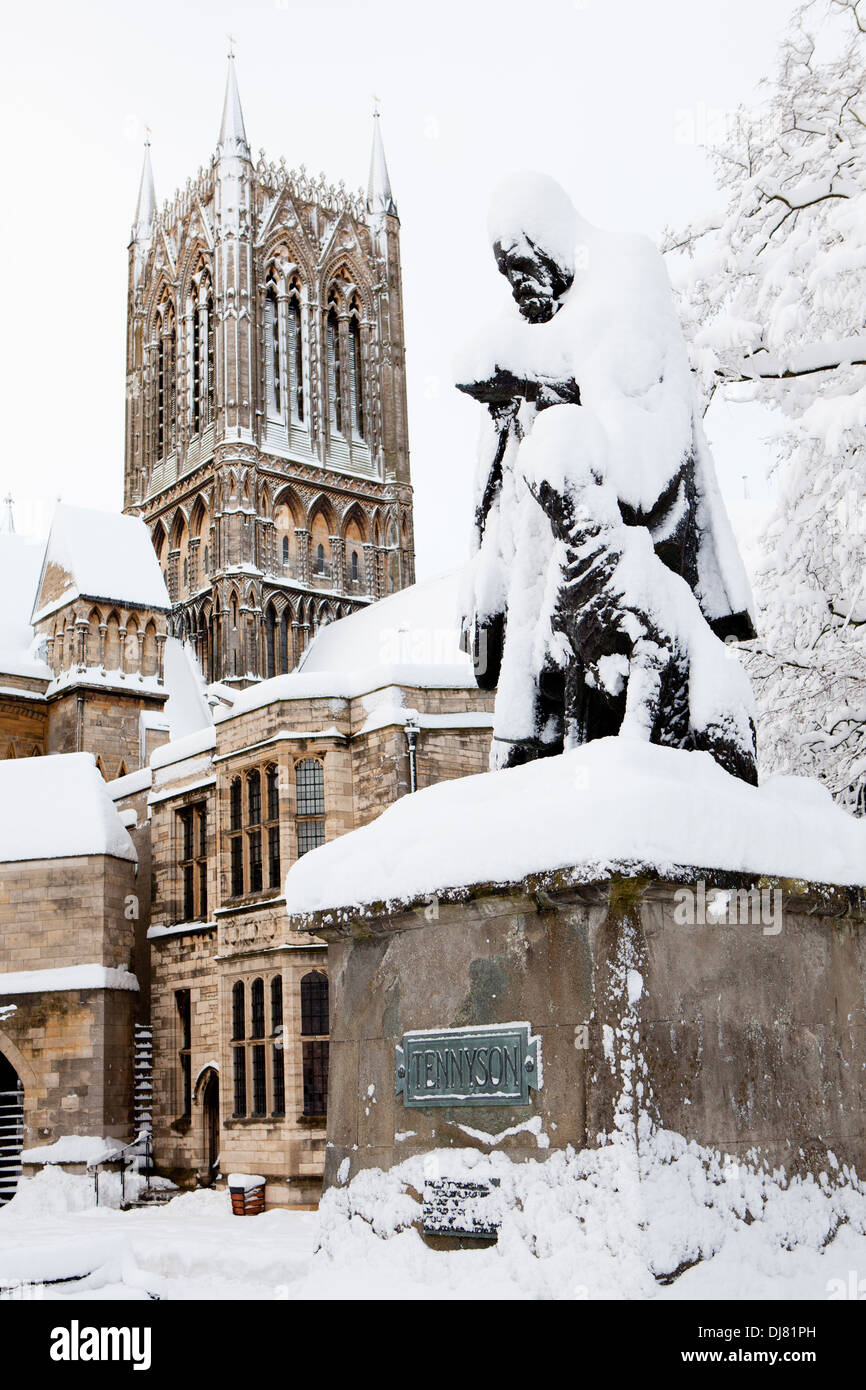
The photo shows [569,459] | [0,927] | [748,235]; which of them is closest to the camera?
[569,459]

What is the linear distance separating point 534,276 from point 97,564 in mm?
30358

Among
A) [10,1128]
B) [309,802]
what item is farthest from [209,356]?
[309,802]

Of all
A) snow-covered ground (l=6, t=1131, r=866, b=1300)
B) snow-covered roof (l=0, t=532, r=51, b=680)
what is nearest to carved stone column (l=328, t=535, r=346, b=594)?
snow-covered roof (l=0, t=532, r=51, b=680)

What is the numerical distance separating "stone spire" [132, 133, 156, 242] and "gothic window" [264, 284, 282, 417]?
9.20 m

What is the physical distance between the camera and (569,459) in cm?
479

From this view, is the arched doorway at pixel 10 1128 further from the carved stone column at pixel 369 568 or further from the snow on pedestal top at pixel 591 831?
the carved stone column at pixel 369 568

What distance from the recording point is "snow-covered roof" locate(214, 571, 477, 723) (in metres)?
21.8

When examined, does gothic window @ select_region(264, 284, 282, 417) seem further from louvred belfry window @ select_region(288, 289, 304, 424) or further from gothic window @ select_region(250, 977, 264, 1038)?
gothic window @ select_region(250, 977, 264, 1038)

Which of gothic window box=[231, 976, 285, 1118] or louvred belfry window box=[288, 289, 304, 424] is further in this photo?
louvred belfry window box=[288, 289, 304, 424]

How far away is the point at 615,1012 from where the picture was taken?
163 inches

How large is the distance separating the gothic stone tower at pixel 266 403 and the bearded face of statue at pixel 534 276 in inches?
1785
